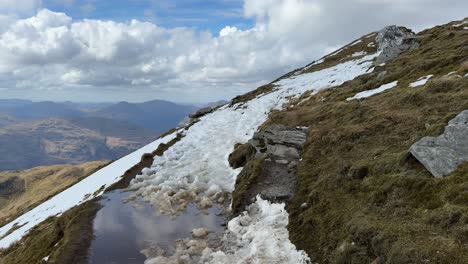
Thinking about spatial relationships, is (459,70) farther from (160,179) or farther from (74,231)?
(74,231)

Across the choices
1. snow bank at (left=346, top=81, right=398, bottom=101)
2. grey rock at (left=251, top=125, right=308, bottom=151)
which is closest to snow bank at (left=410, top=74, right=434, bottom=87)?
snow bank at (left=346, top=81, right=398, bottom=101)

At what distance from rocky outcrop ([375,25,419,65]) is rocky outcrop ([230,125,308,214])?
3408 centimetres

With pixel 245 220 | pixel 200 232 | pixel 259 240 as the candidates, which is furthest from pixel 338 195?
pixel 200 232

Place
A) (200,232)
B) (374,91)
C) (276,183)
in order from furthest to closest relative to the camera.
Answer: (374,91), (276,183), (200,232)

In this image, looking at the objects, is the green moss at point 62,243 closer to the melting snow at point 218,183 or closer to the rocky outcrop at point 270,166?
the melting snow at point 218,183

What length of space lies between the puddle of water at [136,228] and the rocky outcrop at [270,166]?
2.44m

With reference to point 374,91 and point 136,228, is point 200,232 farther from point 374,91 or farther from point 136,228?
point 374,91

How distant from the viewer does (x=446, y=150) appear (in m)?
14.3

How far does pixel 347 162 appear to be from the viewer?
62.1ft

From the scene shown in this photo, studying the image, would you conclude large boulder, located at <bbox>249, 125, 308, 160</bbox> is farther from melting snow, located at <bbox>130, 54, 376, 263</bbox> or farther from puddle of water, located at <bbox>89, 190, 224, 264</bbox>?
puddle of water, located at <bbox>89, 190, 224, 264</bbox>

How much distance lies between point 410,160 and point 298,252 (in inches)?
262

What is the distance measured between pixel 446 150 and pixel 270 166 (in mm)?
11920

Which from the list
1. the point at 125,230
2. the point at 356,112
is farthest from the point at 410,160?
the point at 125,230

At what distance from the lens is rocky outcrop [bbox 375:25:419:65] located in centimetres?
5608
